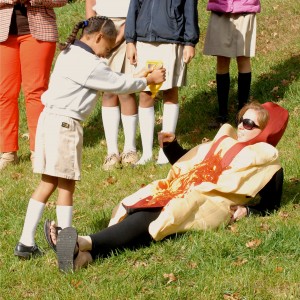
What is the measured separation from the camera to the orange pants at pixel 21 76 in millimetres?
8328

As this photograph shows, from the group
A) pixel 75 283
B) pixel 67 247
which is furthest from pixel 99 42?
pixel 75 283

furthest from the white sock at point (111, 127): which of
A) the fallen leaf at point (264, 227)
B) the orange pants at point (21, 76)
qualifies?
the fallen leaf at point (264, 227)

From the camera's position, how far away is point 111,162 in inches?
334

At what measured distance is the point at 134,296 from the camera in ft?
17.2

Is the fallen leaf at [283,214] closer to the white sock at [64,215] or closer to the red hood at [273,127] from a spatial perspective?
the red hood at [273,127]

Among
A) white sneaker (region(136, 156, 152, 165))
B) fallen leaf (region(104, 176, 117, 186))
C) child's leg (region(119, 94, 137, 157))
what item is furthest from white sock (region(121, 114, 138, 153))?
fallen leaf (region(104, 176, 117, 186))

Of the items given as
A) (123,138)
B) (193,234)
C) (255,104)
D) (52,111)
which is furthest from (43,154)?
(123,138)

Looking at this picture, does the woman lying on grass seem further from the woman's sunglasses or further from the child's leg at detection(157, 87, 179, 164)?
the child's leg at detection(157, 87, 179, 164)

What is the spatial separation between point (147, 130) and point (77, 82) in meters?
2.76

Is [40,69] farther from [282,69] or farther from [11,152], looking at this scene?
[282,69]

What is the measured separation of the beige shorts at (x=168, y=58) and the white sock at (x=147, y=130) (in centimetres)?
28

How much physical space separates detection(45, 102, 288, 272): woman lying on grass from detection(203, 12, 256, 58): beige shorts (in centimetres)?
272

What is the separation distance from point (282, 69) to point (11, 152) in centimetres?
386

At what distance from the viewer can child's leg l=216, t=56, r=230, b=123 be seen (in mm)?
9500
